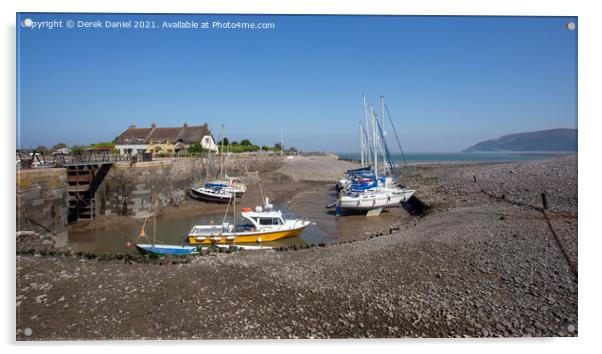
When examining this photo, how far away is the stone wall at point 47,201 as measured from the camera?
693 centimetres

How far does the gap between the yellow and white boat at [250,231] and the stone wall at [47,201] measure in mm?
3496

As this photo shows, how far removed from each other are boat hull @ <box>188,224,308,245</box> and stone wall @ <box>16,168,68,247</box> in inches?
138

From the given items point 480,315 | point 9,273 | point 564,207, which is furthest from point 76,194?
point 564,207

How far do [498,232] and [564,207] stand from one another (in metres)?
1.54

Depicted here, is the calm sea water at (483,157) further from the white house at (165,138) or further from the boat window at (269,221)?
the white house at (165,138)

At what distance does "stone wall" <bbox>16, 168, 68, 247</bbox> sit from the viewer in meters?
6.93

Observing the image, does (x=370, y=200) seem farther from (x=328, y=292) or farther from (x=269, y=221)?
(x=328, y=292)

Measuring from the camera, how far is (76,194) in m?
14.4

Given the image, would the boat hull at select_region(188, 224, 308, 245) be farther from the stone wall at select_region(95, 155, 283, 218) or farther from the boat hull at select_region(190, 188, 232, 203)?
the boat hull at select_region(190, 188, 232, 203)

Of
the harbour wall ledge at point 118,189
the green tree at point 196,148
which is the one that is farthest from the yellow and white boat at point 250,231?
the green tree at point 196,148

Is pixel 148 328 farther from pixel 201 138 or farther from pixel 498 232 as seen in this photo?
pixel 201 138

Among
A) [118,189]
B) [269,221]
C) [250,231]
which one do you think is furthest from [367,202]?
[118,189]

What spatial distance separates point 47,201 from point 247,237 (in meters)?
5.50

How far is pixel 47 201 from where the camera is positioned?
843 cm
